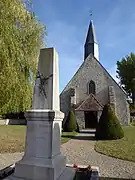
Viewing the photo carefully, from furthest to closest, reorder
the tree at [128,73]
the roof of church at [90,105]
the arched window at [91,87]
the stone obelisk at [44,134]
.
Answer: the tree at [128,73] → the arched window at [91,87] → the roof of church at [90,105] → the stone obelisk at [44,134]

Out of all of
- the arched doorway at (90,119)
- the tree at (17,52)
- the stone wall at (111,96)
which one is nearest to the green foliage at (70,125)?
the arched doorway at (90,119)

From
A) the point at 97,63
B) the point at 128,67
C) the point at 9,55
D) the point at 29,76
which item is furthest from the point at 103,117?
the point at 128,67

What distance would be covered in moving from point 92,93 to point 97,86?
106 centimetres

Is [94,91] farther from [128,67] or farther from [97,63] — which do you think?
[128,67]

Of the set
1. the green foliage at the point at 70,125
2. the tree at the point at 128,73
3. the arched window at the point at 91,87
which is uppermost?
the tree at the point at 128,73

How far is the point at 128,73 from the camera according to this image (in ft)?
133

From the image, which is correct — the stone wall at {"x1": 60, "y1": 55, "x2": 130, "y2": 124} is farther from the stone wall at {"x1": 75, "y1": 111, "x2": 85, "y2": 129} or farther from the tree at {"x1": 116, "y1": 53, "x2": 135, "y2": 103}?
the tree at {"x1": 116, "y1": 53, "x2": 135, "y2": 103}

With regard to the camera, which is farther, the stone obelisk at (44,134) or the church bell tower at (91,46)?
the church bell tower at (91,46)

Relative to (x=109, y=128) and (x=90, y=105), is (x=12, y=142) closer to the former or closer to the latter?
(x=109, y=128)

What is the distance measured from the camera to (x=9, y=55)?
702 cm

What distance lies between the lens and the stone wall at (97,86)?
2547cm

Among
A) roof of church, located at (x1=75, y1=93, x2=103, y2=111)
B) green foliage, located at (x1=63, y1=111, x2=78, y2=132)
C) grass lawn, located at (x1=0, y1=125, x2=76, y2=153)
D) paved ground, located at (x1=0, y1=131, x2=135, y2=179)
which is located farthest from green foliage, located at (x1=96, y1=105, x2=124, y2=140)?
roof of church, located at (x1=75, y1=93, x2=103, y2=111)

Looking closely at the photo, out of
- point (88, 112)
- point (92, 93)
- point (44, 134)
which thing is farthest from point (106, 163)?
point (92, 93)

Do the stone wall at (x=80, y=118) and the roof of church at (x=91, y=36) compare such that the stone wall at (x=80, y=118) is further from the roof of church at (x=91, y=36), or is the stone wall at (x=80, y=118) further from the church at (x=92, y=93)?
the roof of church at (x=91, y=36)
